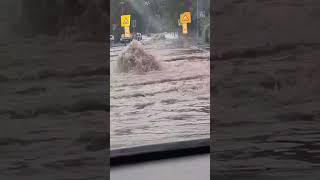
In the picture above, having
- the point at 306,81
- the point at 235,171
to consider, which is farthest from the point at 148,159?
the point at 306,81

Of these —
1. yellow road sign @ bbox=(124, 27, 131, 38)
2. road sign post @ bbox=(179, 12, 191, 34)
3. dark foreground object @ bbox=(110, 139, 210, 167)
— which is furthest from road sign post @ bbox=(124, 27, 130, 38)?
dark foreground object @ bbox=(110, 139, 210, 167)

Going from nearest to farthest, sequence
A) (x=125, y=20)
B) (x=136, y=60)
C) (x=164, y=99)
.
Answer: (x=125, y=20)
(x=136, y=60)
(x=164, y=99)

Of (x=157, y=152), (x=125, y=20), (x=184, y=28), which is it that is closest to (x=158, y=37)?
(x=184, y=28)

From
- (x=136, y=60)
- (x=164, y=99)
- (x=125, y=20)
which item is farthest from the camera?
(x=164, y=99)

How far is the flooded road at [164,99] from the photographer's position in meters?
4.03

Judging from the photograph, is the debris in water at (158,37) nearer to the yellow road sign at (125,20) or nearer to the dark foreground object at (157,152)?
the yellow road sign at (125,20)

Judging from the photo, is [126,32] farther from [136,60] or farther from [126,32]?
[136,60]

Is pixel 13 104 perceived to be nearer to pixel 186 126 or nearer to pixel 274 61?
pixel 274 61

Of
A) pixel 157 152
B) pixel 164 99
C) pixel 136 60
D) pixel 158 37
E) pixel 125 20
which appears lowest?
pixel 157 152

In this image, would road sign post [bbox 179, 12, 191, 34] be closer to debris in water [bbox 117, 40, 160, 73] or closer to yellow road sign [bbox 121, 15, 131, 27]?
debris in water [bbox 117, 40, 160, 73]

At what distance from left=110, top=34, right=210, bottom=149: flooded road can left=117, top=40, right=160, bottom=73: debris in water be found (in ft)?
0.15

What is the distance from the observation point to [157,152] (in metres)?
4.21

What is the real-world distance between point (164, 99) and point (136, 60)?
0.50 metres

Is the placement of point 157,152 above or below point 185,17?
below
